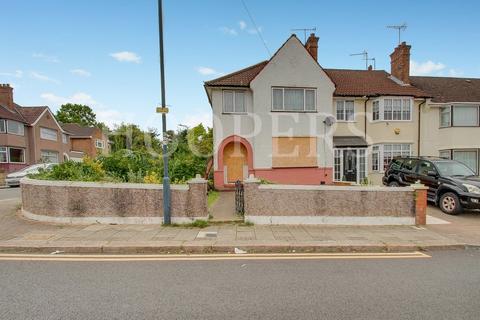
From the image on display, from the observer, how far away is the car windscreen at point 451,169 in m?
9.71

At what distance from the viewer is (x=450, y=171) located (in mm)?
9805

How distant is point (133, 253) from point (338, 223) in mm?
Result: 5486

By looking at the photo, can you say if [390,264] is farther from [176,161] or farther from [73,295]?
[176,161]

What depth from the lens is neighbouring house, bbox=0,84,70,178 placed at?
27141 mm

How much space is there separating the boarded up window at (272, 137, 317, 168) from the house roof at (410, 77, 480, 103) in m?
9.51

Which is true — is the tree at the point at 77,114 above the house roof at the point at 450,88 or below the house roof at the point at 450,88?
above

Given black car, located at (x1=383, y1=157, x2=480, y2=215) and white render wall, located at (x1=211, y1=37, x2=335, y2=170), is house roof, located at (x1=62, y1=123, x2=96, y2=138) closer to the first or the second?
white render wall, located at (x1=211, y1=37, x2=335, y2=170)

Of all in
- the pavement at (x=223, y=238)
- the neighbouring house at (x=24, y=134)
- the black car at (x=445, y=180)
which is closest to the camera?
the pavement at (x=223, y=238)

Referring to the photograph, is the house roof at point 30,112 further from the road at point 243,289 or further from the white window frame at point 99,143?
the road at point 243,289

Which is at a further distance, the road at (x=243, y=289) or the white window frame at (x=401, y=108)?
the white window frame at (x=401, y=108)

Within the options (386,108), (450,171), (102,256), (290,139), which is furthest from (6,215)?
(386,108)

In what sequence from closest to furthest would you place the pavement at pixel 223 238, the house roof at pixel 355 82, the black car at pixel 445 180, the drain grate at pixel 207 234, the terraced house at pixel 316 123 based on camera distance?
the pavement at pixel 223 238 < the drain grate at pixel 207 234 < the black car at pixel 445 180 < the terraced house at pixel 316 123 < the house roof at pixel 355 82

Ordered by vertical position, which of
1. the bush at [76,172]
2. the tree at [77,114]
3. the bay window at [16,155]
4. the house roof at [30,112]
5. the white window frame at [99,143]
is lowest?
the bush at [76,172]

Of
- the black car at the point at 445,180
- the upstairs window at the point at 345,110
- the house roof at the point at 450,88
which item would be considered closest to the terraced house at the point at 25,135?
the upstairs window at the point at 345,110
